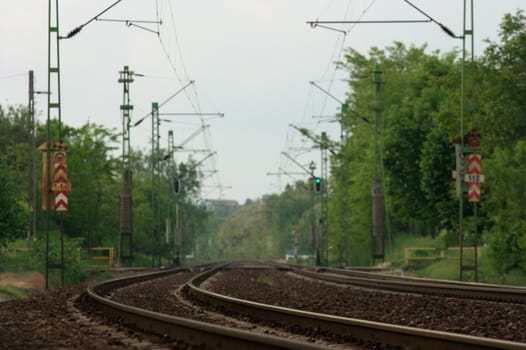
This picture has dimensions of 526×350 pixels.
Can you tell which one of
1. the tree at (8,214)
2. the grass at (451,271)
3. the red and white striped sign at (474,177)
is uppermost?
the red and white striped sign at (474,177)

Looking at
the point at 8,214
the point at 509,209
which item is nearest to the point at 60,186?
the point at 8,214

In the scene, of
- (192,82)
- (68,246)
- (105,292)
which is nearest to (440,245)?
(192,82)

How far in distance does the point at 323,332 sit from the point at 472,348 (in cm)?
380

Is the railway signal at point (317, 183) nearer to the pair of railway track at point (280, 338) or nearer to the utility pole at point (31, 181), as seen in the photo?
the utility pole at point (31, 181)

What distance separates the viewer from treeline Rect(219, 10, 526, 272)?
4162 centimetres

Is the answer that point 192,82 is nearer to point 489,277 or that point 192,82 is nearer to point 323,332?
point 489,277

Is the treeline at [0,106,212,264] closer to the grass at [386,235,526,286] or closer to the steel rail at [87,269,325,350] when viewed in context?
the grass at [386,235,526,286]

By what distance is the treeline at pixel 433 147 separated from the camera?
137 feet

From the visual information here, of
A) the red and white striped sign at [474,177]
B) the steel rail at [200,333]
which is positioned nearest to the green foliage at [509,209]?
the red and white striped sign at [474,177]

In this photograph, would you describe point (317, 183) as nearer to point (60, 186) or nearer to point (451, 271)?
point (451, 271)

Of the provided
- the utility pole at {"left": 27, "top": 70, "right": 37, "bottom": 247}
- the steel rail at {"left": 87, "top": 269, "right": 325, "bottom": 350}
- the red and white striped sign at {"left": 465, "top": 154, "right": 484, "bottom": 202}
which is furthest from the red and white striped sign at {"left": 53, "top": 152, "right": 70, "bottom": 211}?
the utility pole at {"left": 27, "top": 70, "right": 37, "bottom": 247}

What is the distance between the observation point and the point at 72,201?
247ft

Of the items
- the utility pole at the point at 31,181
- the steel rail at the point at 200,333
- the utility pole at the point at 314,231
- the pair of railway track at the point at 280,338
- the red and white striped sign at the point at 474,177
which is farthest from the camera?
the utility pole at the point at 314,231

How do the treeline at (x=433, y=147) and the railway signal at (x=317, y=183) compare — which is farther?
the railway signal at (x=317, y=183)
